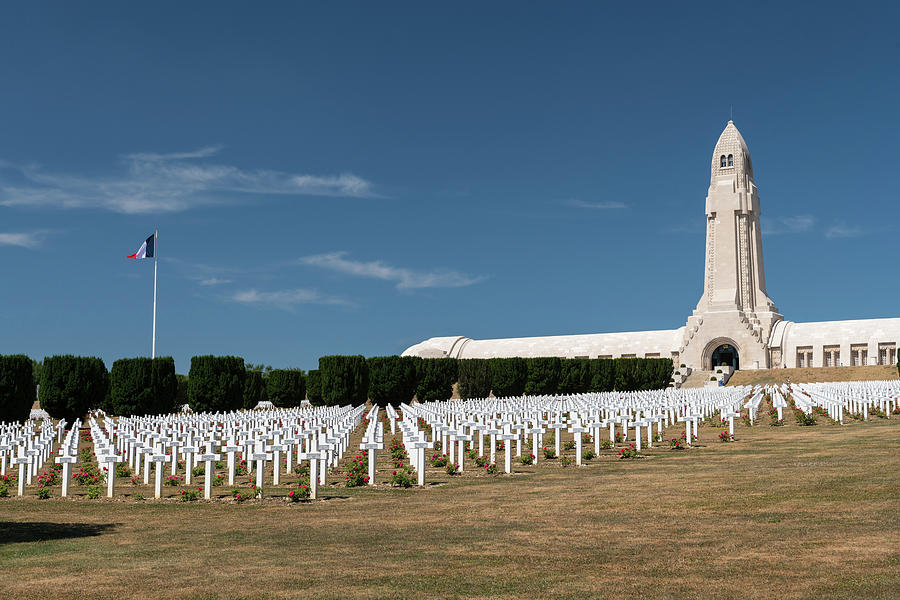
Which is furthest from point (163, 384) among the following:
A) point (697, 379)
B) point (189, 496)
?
point (697, 379)

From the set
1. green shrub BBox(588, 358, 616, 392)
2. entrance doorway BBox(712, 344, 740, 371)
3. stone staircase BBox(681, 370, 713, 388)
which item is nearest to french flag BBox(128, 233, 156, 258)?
green shrub BBox(588, 358, 616, 392)

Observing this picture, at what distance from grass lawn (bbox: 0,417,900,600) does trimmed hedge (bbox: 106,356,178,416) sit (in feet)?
79.1

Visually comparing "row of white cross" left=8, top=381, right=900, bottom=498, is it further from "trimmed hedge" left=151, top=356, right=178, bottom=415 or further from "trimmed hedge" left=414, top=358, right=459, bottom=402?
"trimmed hedge" left=414, top=358, right=459, bottom=402

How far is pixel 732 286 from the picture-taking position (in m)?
78.7

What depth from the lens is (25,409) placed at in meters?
35.6

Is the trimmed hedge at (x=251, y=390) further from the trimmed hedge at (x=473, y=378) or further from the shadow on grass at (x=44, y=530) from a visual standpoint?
the shadow on grass at (x=44, y=530)

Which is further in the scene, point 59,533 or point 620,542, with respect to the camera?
point 59,533

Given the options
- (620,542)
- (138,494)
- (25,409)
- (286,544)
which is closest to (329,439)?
(138,494)

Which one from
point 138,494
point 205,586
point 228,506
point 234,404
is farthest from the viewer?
point 234,404

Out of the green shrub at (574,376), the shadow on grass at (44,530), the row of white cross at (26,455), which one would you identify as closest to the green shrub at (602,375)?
the green shrub at (574,376)

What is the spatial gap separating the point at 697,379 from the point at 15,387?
56.9m

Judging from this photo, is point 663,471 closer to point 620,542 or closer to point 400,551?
point 620,542

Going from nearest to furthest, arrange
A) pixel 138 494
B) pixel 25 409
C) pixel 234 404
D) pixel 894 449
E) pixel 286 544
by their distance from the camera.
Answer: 1. pixel 286 544
2. pixel 138 494
3. pixel 894 449
4. pixel 25 409
5. pixel 234 404

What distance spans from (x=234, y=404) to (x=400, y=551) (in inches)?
1311
